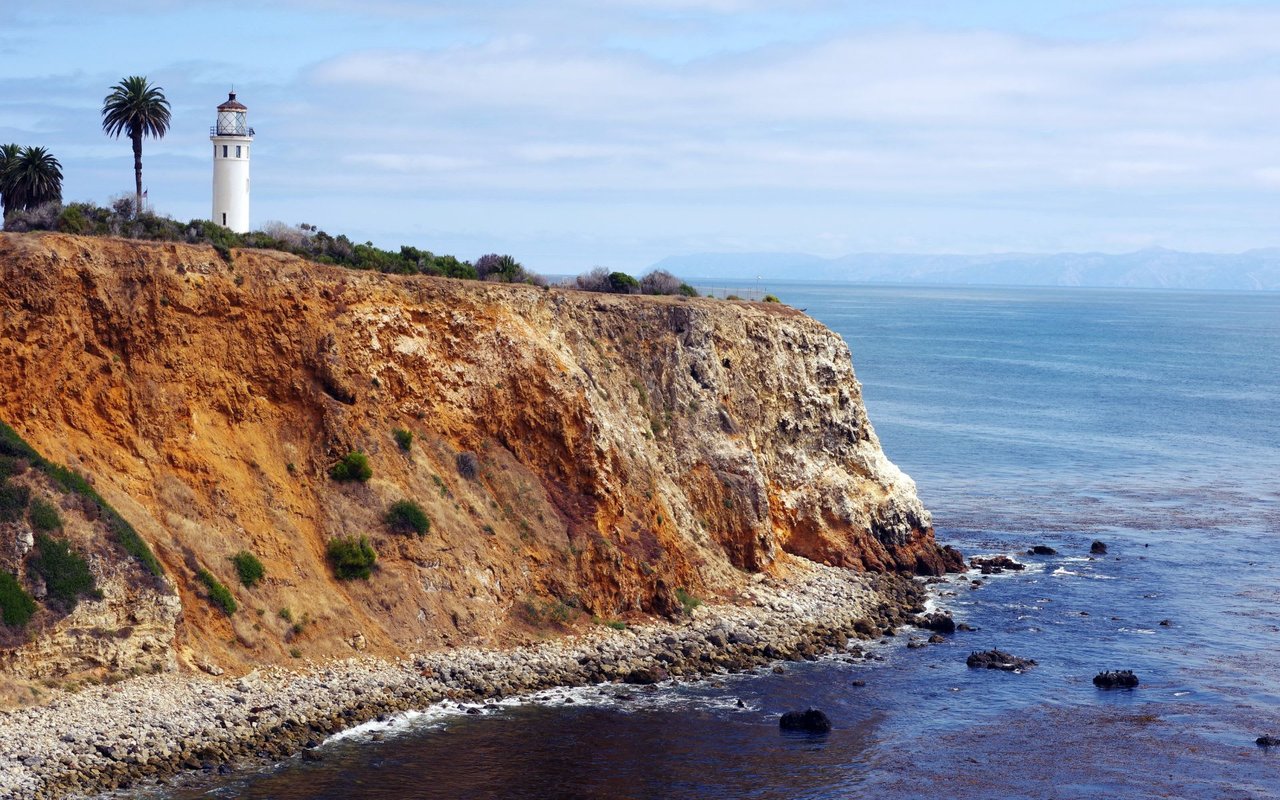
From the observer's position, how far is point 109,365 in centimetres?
4862

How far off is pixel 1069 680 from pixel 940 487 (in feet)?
119

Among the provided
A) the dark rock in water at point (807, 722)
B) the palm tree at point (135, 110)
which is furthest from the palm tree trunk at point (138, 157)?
the dark rock in water at point (807, 722)

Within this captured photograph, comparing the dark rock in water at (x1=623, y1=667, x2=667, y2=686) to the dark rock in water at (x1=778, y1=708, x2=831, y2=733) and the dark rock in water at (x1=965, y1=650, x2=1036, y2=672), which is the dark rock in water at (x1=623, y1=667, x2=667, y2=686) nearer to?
the dark rock in water at (x1=778, y1=708, x2=831, y2=733)

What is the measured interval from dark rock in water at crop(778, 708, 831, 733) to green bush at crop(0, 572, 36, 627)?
2364cm

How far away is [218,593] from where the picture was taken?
46.3 m

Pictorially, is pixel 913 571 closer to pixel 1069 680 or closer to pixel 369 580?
pixel 1069 680

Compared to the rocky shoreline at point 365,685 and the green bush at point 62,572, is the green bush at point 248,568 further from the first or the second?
the green bush at point 62,572

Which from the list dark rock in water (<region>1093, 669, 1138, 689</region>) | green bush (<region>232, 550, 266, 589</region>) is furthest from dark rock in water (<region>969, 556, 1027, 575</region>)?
green bush (<region>232, 550, 266, 589</region>)

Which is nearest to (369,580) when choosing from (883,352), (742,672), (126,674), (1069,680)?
(126,674)

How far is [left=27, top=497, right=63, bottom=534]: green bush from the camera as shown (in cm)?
4347

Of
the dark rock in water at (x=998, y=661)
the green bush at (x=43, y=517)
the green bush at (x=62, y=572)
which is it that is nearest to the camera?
the green bush at (x=62, y=572)

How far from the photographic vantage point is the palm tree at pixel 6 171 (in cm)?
5791

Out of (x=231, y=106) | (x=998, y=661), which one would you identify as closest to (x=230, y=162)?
(x=231, y=106)

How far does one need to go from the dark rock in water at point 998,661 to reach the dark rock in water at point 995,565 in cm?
1361
